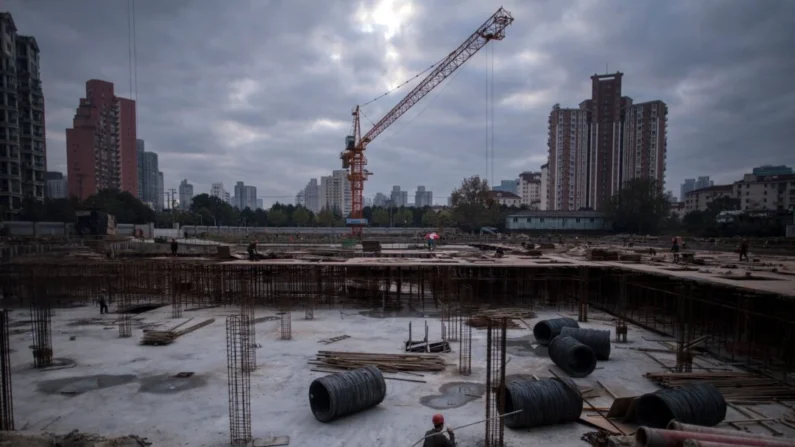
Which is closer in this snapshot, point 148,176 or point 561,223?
point 561,223

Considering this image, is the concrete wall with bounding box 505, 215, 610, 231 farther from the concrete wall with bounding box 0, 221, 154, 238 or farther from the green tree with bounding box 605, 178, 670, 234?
the concrete wall with bounding box 0, 221, 154, 238

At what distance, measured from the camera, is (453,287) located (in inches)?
830

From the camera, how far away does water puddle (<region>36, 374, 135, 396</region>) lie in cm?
1012

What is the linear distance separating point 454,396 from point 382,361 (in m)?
2.63

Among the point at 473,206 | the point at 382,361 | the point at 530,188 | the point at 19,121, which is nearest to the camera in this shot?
the point at 382,361

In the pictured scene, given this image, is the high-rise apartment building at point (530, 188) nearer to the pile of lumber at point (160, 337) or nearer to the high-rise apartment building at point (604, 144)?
the high-rise apartment building at point (604, 144)

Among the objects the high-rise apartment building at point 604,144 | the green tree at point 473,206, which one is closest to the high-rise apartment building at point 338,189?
the high-rise apartment building at point 604,144

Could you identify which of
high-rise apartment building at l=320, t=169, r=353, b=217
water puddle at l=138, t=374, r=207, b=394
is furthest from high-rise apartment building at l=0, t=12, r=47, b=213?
high-rise apartment building at l=320, t=169, r=353, b=217

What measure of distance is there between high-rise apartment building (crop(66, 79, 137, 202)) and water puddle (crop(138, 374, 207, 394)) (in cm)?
8953

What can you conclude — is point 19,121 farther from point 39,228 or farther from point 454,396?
point 454,396

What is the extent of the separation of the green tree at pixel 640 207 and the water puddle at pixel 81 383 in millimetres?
67200

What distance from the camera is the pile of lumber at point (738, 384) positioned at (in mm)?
9789

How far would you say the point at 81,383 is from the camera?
1058 cm

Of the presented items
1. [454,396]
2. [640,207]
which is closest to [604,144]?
[640,207]
